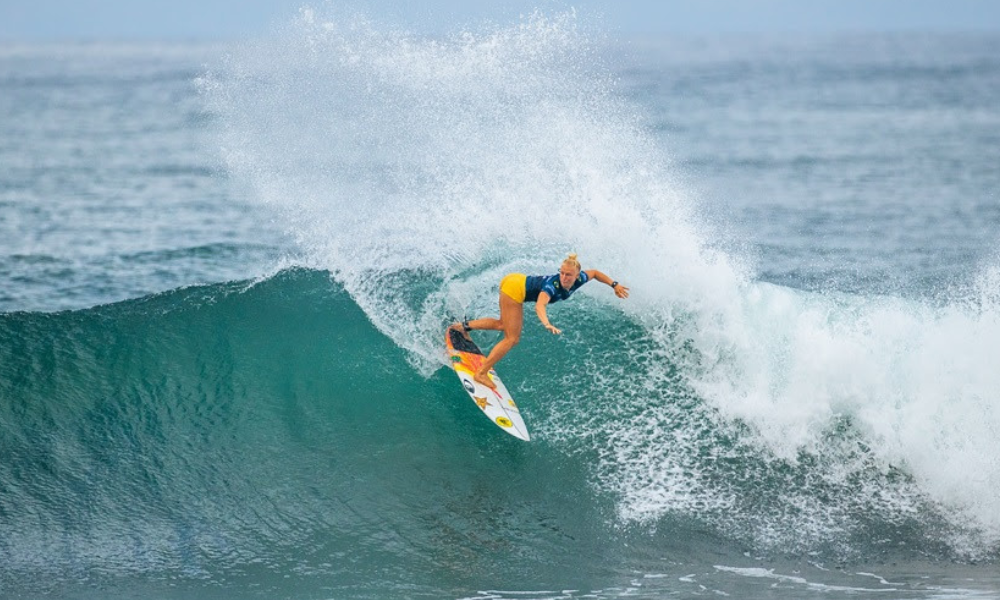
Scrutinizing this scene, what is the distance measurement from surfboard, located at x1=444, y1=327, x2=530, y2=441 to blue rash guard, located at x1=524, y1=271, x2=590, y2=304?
115 centimetres

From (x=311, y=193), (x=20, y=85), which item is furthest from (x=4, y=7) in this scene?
(x=311, y=193)

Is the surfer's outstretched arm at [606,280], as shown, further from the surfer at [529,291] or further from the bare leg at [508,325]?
the bare leg at [508,325]

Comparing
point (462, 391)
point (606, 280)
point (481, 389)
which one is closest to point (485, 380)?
point (481, 389)

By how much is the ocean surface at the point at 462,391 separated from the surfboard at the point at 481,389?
0.70 feet

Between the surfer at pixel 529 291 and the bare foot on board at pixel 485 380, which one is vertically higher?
→ the surfer at pixel 529 291

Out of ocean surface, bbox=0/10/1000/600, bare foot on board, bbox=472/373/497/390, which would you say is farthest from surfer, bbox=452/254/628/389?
ocean surface, bbox=0/10/1000/600

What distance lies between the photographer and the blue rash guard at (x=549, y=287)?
10.4m

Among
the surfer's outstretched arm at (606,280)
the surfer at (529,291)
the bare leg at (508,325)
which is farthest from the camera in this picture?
the bare leg at (508,325)

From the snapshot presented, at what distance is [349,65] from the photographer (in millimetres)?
16953

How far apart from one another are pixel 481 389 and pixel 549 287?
147cm

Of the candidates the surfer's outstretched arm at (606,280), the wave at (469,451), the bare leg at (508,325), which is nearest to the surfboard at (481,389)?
the wave at (469,451)

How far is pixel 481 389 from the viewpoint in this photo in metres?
11.1

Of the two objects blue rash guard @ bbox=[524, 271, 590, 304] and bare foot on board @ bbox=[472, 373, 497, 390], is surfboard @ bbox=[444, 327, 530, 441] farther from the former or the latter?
blue rash guard @ bbox=[524, 271, 590, 304]

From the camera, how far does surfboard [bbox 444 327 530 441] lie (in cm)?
1084
